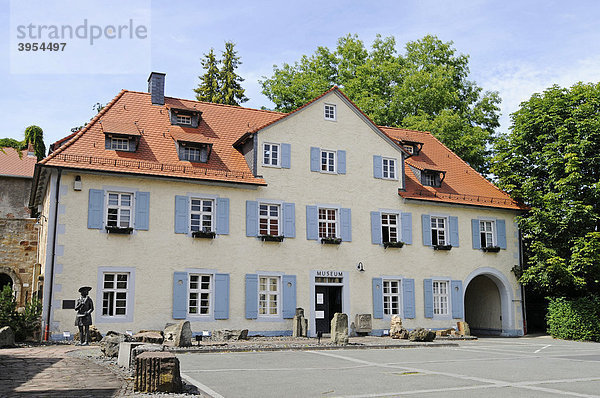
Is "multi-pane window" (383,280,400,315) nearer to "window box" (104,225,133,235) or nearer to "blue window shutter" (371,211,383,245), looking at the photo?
"blue window shutter" (371,211,383,245)

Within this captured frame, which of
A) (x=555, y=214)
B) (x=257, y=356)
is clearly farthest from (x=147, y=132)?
(x=555, y=214)

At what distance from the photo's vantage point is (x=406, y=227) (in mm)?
26625

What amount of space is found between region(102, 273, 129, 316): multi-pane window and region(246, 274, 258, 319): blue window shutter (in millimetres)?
4463

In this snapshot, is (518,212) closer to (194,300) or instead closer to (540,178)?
(540,178)

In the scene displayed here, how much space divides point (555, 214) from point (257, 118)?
567 inches

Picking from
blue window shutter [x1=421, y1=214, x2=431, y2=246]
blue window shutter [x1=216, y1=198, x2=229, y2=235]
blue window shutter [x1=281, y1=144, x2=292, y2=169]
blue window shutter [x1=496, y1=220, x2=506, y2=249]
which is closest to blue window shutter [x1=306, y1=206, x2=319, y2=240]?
blue window shutter [x1=281, y1=144, x2=292, y2=169]

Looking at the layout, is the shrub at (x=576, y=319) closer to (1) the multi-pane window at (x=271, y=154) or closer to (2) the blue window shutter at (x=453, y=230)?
(2) the blue window shutter at (x=453, y=230)

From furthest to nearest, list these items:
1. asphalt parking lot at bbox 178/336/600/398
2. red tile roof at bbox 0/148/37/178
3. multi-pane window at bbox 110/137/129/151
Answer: red tile roof at bbox 0/148/37/178 → multi-pane window at bbox 110/137/129/151 → asphalt parking lot at bbox 178/336/600/398

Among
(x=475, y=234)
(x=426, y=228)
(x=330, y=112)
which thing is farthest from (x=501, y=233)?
(x=330, y=112)

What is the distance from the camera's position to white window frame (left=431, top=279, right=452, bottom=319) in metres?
26.9

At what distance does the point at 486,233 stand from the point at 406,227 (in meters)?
4.88

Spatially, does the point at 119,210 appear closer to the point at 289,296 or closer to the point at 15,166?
the point at 289,296

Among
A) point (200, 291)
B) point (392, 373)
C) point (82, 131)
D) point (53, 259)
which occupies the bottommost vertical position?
point (392, 373)

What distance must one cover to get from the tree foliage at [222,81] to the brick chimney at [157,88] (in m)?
17.2
